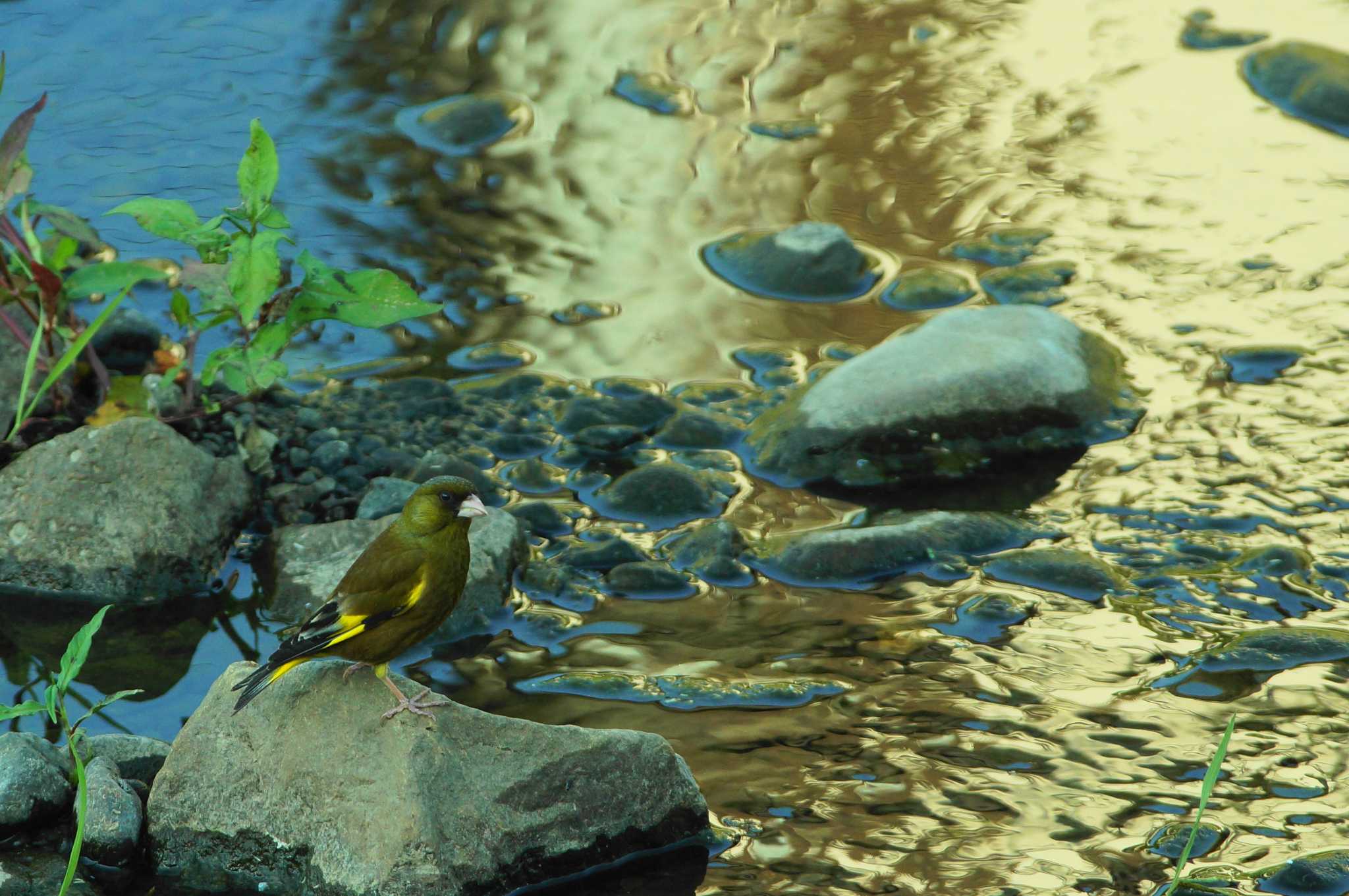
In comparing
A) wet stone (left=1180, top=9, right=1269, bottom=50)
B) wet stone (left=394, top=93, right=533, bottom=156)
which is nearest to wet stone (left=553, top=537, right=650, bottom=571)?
wet stone (left=394, top=93, right=533, bottom=156)

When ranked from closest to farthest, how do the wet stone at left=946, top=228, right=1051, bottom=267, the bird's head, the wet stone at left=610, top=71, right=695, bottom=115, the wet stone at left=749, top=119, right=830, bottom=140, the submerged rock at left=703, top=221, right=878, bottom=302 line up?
1. the bird's head
2. the submerged rock at left=703, top=221, right=878, bottom=302
3. the wet stone at left=946, top=228, right=1051, bottom=267
4. the wet stone at left=749, top=119, right=830, bottom=140
5. the wet stone at left=610, top=71, right=695, bottom=115

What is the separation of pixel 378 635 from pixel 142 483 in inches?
57.7

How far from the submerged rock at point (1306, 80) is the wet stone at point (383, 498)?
4689 mm

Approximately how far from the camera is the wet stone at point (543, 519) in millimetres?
5180

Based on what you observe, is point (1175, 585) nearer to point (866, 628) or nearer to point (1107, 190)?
point (866, 628)

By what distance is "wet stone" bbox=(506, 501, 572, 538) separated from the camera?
5.18 metres

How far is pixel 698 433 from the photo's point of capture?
5.64 m

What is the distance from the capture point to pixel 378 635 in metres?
3.84

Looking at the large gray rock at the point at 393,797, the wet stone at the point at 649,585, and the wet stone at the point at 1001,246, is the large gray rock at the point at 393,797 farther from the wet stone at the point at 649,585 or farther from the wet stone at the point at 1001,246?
the wet stone at the point at 1001,246

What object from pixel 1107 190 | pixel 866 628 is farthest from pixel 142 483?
pixel 1107 190

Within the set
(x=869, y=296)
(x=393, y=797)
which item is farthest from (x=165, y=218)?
(x=869, y=296)

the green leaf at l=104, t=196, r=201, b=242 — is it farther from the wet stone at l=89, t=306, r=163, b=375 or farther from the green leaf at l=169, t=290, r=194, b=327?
the wet stone at l=89, t=306, r=163, b=375

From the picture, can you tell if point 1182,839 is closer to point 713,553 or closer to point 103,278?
point 713,553

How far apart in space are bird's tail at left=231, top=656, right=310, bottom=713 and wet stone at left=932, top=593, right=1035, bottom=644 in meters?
1.92
